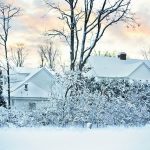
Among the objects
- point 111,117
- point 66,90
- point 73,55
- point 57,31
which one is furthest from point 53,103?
point 57,31

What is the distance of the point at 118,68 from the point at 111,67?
2.95 feet

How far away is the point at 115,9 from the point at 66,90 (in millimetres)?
13647

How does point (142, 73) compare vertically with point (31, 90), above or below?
above

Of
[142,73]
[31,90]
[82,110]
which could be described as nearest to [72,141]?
[82,110]

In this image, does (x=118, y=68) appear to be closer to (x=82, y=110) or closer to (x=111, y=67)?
(x=111, y=67)

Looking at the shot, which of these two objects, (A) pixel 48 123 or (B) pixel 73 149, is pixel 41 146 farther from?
→ (A) pixel 48 123

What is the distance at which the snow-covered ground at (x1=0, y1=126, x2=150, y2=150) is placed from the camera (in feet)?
38.9

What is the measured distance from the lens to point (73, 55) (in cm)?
3091

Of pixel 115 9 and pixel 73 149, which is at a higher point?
pixel 115 9

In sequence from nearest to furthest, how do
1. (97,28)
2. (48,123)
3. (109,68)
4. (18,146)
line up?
(18,146) < (48,123) < (97,28) < (109,68)

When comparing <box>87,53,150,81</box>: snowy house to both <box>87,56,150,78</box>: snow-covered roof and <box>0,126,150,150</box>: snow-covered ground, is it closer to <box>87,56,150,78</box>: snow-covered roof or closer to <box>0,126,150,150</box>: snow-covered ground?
<box>87,56,150,78</box>: snow-covered roof

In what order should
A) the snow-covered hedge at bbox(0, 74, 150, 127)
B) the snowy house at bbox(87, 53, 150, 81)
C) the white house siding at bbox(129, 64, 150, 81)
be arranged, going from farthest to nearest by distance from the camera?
the white house siding at bbox(129, 64, 150, 81)
the snowy house at bbox(87, 53, 150, 81)
the snow-covered hedge at bbox(0, 74, 150, 127)

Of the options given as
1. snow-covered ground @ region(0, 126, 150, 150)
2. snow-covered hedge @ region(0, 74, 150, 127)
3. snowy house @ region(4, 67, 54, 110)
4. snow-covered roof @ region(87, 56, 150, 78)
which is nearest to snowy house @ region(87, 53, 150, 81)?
snow-covered roof @ region(87, 56, 150, 78)

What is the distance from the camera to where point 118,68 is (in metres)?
58.1
